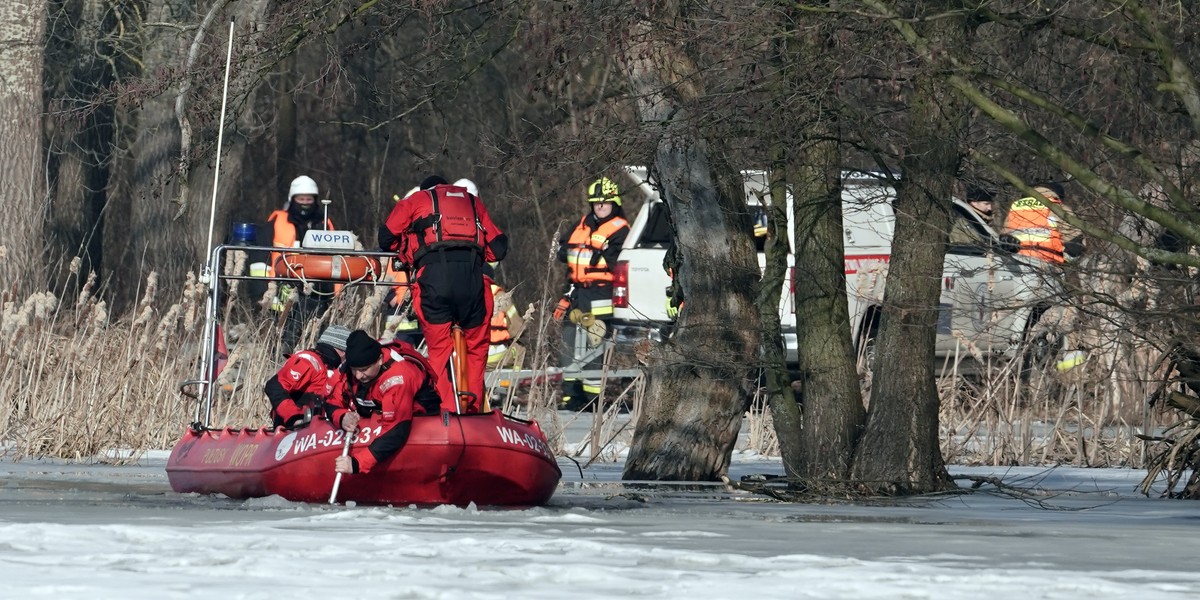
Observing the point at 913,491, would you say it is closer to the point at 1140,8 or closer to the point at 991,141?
the point at 991,141

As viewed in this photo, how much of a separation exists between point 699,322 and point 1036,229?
2100 mm

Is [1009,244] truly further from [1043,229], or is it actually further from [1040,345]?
[1040,345]

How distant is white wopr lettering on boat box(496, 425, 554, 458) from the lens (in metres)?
10.4

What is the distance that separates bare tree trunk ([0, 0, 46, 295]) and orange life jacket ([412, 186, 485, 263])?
845 cm

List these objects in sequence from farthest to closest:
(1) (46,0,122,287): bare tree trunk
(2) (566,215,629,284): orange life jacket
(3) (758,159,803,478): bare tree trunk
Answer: (1) (46,0,122,287): bare tree trunk
(2) (566,215,629,284): orange life jacket
(3) (758,159,803,478): bare tree trunk

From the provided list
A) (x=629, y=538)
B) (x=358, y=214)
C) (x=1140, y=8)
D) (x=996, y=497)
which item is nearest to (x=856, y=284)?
(x=996, y=497)

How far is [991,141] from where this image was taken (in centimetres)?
1077

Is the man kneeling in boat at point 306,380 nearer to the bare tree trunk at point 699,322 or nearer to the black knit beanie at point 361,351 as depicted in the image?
the black knit beanie at point 361,351

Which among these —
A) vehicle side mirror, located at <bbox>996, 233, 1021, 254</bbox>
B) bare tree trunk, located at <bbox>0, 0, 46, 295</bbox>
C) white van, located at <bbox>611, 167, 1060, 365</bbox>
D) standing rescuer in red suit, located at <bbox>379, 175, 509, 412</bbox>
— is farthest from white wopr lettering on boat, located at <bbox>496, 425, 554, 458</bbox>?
bare tree trunk, located at <bbox>0, 0, 46, 295</bbox>

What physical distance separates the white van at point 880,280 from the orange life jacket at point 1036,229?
0.08 metres

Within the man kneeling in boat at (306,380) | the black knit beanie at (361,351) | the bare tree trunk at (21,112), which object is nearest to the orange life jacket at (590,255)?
the bare tree trunk at (21,112)

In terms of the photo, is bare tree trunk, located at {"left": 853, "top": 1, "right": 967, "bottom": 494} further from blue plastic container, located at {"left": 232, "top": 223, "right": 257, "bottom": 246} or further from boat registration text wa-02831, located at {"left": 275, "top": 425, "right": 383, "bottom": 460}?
blue plastic container, located at {"left": 232, "top": 223, "right": 257, "bottom": 246}

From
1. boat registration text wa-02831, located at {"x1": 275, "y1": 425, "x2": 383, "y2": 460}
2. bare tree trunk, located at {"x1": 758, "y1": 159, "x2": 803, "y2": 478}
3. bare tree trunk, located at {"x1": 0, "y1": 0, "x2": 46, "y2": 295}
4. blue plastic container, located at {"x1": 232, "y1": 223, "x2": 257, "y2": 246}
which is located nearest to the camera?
boat registration text wa-02831, located at {"x1": 275, "y1": 425, "x2": 383, "y2": 460}

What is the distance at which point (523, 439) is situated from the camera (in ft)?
34.3
